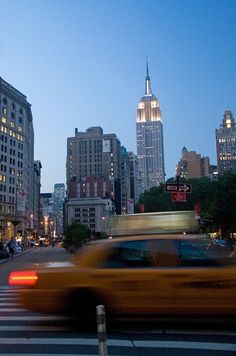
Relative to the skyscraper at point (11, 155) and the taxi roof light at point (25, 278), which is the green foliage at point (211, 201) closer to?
the skyscraper at point (11, 155)

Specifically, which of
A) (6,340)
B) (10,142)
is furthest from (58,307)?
(10,142)

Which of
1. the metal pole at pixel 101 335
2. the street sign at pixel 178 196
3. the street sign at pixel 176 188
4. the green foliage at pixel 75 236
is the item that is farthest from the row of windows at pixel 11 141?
the metal pole at pixel 101 335

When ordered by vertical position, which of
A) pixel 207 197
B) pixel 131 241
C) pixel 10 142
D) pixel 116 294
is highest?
pixel 10 142

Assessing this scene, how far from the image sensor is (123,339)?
7.77 meters

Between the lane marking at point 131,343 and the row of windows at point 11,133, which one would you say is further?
the row of windows at point 11,133

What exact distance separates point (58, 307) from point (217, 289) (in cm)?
277

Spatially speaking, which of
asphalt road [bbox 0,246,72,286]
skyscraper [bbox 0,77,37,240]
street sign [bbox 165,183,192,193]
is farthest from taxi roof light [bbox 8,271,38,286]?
skyscraper [bbox 0,77,37,240]

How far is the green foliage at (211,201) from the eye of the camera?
187 feet

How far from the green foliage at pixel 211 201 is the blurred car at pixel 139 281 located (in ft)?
159

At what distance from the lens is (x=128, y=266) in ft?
27.7

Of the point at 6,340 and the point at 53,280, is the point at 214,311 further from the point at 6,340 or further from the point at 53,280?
the point at 6,340

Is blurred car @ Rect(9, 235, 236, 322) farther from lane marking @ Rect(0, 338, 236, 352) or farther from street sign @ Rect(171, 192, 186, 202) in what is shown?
street sign @ Rect(171, 192, 186, 202)

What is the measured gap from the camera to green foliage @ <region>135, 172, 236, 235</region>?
57000 millimetres

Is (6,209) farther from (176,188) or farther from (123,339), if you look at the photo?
(123,339)
